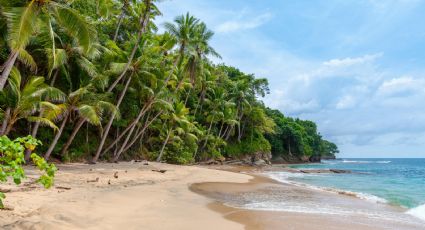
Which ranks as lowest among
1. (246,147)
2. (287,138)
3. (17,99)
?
(17,99)

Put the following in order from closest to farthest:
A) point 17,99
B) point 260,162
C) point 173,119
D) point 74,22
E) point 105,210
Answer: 1. point 105,210
2. point 74,22
3. point 17,99
4. point 173,119
5. point 260,162

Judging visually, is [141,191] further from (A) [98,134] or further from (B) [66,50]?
(A) [98,134]

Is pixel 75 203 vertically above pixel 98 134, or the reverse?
pixel 98 134

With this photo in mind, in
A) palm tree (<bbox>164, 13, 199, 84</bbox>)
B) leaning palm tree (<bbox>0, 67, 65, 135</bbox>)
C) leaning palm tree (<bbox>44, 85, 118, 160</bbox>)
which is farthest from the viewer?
palm tree (<bbox>164, 13, 199, 84</bbox>)

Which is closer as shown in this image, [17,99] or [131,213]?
[131,213]

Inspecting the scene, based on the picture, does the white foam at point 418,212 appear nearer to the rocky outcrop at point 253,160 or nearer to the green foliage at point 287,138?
the rocky outcrop at point 253,160

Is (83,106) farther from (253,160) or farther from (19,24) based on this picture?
(253,160)

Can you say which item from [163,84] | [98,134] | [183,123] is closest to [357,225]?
[163,84]

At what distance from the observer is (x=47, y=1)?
31.3 ft

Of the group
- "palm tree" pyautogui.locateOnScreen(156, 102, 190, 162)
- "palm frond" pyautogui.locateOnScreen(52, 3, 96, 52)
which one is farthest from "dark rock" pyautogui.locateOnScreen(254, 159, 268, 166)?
"palm frond" pyautogui.locateOnScreen(52, 3, 96, 52)

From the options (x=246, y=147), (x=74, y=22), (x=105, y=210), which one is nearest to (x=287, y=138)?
(x=246, y=147)

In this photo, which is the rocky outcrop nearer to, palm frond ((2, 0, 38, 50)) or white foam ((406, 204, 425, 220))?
white foam ((406, 204, 425, 220))

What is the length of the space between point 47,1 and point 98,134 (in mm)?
14693

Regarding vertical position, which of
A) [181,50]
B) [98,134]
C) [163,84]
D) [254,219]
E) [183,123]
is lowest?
[254,219]
